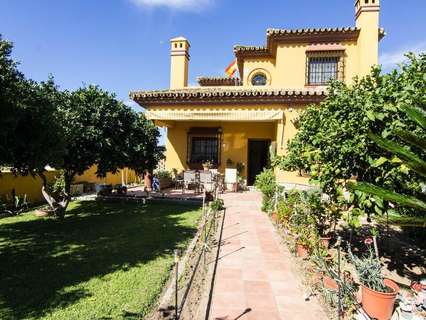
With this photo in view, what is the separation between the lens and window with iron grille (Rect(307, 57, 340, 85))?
714 inches

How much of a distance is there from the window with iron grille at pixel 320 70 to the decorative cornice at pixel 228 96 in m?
3.72

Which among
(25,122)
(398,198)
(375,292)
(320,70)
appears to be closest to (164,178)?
(25,122)

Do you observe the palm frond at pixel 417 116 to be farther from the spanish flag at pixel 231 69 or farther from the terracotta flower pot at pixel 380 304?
the spanish flag at pixel 231 69

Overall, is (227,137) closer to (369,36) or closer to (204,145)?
(204,145)

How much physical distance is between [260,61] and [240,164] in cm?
800

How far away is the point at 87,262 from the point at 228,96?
455 inches

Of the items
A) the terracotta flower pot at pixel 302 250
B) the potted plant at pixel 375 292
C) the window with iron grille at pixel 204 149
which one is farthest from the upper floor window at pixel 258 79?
the potted plant at pixel 375 292

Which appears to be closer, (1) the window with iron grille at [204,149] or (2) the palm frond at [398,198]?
(2) the palm frond at [398,198]

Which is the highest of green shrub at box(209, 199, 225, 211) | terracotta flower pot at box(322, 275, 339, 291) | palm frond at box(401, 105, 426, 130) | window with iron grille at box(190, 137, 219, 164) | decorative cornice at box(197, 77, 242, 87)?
decorative cornice at box(197, 77, 242, 87)

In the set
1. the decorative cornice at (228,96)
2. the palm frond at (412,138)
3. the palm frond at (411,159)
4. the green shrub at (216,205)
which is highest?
the decorative cornice at (228,96)

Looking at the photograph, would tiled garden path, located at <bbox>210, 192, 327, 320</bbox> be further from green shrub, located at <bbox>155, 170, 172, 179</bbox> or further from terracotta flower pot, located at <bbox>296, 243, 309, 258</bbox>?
green shrub, located at <bbox>155, 170, 172, 179</bbox>

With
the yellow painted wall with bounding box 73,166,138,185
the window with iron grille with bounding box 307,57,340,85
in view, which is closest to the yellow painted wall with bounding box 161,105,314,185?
the window with iron grille with bounding box 307,57,340,85

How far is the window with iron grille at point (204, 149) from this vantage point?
1869 cm

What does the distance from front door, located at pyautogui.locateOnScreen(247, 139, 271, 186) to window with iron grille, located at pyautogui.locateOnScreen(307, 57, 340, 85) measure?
485cm
